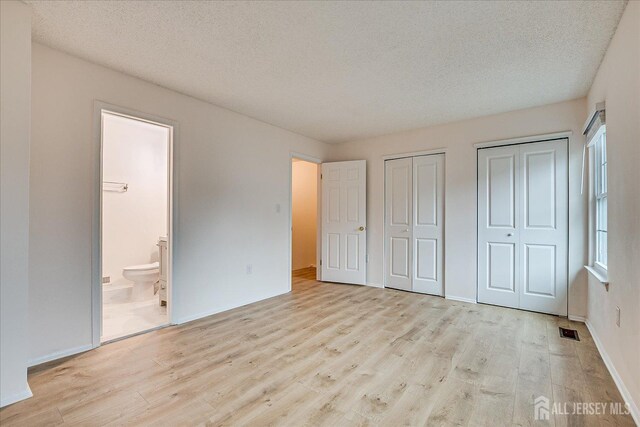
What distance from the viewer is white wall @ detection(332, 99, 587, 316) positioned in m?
3.23

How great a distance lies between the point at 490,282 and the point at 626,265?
1978 millimetres

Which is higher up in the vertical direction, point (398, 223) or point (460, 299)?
point (398, 223)

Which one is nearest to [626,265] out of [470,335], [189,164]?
[470,335]

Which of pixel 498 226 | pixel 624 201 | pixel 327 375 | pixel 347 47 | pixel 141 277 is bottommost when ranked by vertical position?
pixel 327 375

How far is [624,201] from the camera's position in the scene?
192cm

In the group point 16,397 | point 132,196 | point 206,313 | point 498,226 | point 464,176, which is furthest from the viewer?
point 132,196

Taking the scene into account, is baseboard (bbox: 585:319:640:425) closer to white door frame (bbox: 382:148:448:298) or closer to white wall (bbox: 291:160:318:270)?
white door frame (bbox: 382:148:448:298)

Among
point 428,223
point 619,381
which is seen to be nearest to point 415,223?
point 428,223

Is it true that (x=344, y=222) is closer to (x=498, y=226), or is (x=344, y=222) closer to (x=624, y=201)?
(x=498, y=226)

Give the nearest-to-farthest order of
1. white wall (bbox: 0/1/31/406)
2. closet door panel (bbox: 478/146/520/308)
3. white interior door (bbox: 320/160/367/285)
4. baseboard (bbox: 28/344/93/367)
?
white wall (bbox: 0/1/31/406)
baseboard (bbox: 28/344/93/367)
closet door panel (bbox: 478/146/520/308)
white interior door (bbox: 320/160/367/285)

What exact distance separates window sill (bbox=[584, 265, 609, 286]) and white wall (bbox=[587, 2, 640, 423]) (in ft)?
0.28

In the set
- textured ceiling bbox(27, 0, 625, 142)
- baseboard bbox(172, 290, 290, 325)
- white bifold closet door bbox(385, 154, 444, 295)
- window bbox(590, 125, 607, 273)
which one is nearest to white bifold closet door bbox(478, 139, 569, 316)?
window bbox(590, 125, 607, 273)

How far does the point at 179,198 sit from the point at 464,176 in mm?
3479

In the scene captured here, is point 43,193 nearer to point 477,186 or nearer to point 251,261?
point 251,261
